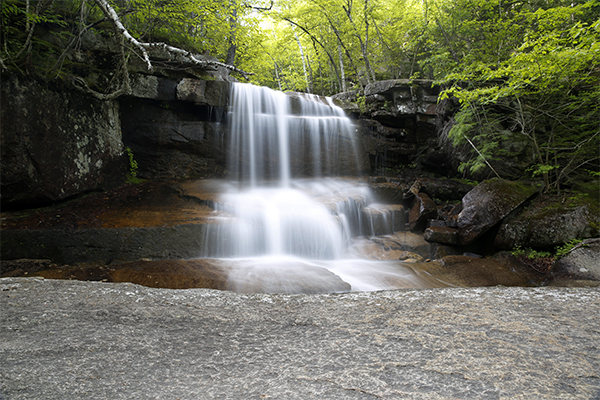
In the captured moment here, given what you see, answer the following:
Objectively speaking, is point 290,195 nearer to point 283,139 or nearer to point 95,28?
point 283,139

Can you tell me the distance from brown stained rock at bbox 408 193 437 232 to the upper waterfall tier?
10.6ft

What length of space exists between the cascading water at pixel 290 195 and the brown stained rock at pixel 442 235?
1.73 meters

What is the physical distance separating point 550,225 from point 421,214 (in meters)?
2.65

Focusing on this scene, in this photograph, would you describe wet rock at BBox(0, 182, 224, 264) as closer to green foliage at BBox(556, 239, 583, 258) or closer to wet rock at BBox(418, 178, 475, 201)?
green foliage at BBox(556, 239, 583, 258)

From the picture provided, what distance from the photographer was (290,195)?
805 cm

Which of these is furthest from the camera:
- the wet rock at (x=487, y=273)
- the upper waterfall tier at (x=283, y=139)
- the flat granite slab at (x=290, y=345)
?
the upper waterfall tier at (x=283, y=139)

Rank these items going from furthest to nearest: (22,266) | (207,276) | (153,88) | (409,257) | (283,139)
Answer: (283,139)
(153,88)
(409,257)
(22,266)
(207,276)

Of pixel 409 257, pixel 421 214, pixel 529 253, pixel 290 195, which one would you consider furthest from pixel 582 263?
pixel 290 195

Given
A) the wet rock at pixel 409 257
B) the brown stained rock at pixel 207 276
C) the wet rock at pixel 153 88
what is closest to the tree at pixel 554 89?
the wet rock at pixel 409 257

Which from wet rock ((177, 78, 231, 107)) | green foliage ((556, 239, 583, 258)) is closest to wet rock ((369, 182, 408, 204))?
green foliage ((556, 239, 583, 258))

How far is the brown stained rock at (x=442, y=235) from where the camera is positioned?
21.9 feet

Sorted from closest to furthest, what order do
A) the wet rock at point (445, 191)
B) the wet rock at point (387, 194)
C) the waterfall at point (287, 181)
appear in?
the waterfall at point (287, 181) → the wet rock at point (387, 194) → the wet rock at point (445, 191)

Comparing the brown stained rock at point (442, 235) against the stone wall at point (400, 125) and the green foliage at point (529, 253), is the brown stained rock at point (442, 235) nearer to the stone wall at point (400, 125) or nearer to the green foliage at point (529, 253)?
the green foliage at point (529, 253)

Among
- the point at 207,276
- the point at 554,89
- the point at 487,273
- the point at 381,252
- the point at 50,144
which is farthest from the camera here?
the point at 381,252
